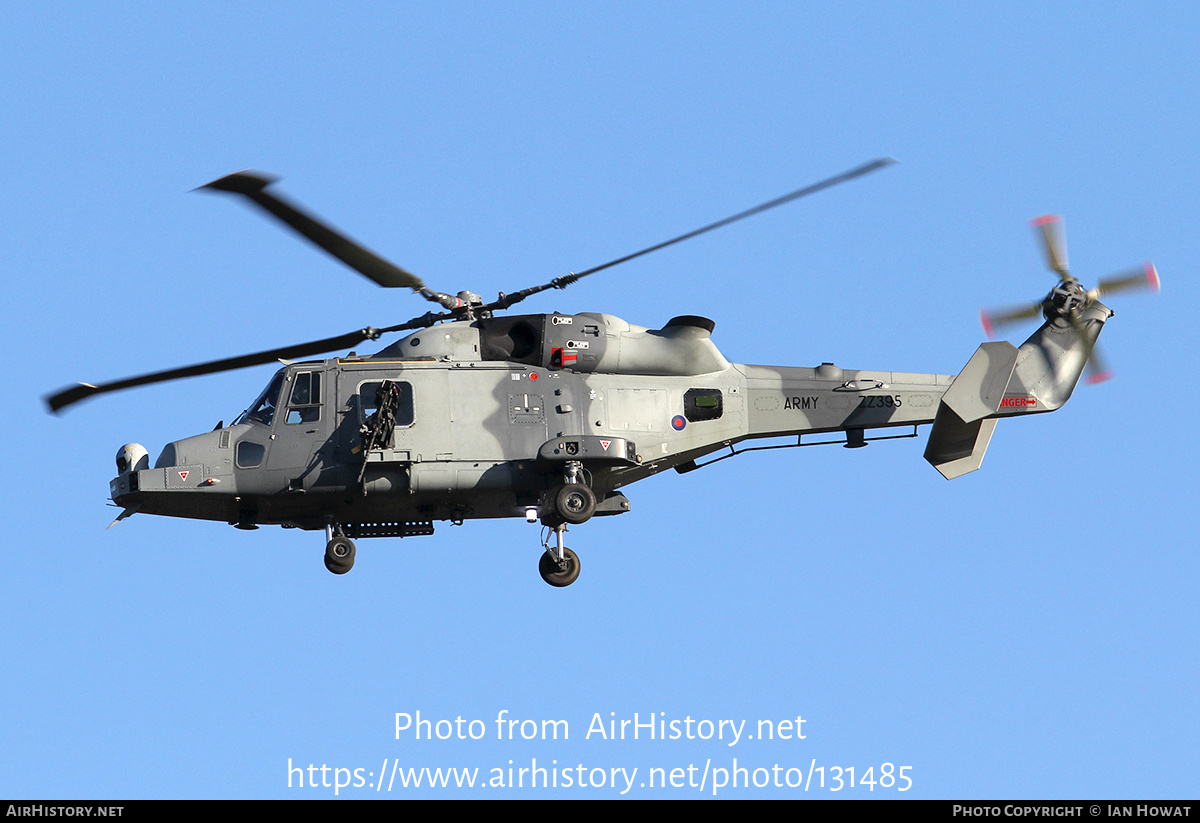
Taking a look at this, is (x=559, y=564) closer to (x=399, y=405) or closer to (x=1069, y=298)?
(x=399, y=405)

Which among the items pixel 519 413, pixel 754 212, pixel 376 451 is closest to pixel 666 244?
pixel 754 212

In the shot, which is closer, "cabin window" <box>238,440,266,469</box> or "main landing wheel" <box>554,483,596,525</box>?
"main landing wheel" <box>554,483,596,525</box>

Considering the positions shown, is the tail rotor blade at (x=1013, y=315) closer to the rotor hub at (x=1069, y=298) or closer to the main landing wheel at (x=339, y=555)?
the rotor hub at (x=1069, y=298)

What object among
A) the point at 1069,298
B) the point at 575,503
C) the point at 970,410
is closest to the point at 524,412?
the point at 575,503

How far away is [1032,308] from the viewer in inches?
1082

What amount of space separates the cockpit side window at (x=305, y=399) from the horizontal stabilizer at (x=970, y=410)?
388 inches

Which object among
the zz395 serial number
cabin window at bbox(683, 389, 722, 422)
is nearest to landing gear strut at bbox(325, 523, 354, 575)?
cabin window at bbox(683, 389, 722, 422)

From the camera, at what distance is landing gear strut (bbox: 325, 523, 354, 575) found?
1021 inches

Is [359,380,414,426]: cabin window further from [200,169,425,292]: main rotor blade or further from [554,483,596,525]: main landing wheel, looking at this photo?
[554,483,596,525]: main landing wheel

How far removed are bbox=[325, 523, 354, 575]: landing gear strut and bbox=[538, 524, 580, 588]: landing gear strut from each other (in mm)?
2989

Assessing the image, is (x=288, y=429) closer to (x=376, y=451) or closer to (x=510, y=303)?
(x=376, y=451)

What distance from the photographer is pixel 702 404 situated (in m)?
27.1

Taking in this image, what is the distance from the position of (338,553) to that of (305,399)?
2.45m

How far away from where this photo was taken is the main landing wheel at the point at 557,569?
26484 mm
